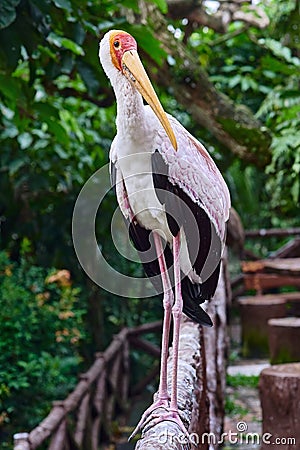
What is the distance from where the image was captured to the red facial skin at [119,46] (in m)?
1.67

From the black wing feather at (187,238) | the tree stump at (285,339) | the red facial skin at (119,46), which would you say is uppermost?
the red facial skin at (119,46)

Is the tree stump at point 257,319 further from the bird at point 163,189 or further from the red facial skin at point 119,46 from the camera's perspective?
the red facial skin at point 119,46

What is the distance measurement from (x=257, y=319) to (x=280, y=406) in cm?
290

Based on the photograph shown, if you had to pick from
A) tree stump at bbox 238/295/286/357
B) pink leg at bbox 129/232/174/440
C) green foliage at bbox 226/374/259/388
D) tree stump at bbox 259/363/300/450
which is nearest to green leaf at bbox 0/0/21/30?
pink leg at bbox 129/232/174/440

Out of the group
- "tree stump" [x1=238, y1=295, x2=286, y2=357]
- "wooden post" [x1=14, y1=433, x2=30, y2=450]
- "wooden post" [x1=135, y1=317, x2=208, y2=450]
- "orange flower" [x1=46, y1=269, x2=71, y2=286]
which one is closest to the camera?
"wooden post" [x1=135, y1=317, x2=208, y2=450]

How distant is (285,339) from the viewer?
4453 mm

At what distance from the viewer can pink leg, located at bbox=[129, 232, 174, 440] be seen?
5.82 feet

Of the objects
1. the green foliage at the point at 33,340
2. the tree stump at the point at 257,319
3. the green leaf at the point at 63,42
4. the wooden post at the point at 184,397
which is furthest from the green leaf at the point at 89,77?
the tree stump at the point at 257,319

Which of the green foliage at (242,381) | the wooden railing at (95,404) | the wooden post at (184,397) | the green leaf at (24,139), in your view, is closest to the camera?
the wooden post at (184,397)

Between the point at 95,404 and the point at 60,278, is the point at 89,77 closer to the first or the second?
the point at 60,278

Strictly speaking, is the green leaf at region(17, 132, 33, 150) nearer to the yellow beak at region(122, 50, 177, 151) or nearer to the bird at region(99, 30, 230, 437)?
the bird at region(99, 30, 230, 437)

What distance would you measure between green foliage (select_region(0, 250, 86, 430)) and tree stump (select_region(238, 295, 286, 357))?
188 cm

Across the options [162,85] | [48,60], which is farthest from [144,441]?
[162,85]
